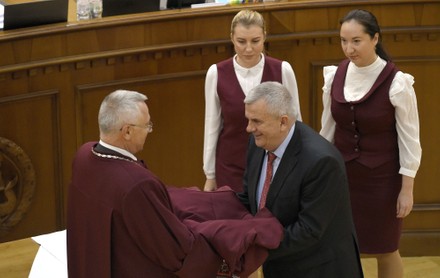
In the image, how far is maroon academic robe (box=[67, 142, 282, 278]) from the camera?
3.02 metres

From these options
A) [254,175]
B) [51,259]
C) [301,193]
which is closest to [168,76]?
[51,259]

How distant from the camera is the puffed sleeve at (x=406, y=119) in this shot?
3.83m

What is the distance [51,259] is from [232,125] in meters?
0.99

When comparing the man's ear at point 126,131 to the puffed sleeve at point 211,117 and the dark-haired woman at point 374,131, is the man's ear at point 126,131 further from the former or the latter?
the dark-haired woman at point 374,131

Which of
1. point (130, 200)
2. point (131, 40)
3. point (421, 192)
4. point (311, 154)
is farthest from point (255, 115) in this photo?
point (421, 192)

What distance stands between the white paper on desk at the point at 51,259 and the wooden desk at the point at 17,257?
94 cm

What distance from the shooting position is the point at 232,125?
13.6 ft

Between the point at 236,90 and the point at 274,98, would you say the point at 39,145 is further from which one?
the point at 274,98

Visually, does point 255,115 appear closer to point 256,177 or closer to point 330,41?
point 256,177

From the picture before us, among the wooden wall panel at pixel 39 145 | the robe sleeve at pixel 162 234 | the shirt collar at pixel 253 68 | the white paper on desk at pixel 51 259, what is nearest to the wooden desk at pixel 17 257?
the wooden wall panel at pixel 39 145

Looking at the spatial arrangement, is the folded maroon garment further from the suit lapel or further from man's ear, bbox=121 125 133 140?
man's ear, bbox=121 125 133 140

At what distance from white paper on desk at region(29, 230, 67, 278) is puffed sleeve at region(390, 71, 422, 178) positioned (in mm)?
1513

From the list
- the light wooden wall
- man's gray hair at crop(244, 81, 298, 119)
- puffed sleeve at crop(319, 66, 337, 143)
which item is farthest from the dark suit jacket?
the light wooden wall

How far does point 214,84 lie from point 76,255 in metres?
1.18
